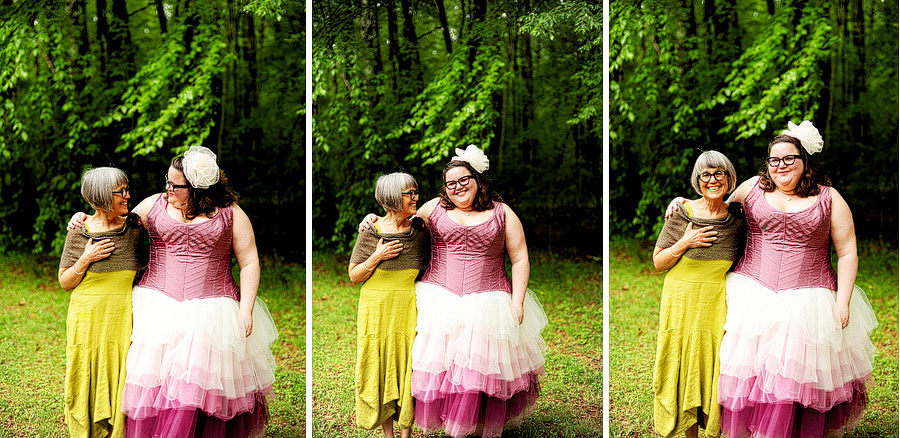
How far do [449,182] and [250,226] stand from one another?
118cm

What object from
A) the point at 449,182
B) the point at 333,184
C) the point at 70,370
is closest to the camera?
the point at 70,370

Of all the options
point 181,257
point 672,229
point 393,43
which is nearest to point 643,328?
point 672,229

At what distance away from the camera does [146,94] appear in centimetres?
501

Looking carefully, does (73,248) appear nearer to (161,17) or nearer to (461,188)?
(161,17)

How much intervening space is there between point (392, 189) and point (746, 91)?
2273 millimetres

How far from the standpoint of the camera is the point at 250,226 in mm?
4625

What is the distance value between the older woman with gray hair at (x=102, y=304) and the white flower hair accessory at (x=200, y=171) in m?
0.38

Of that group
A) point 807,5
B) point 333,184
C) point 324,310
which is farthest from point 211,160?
point 807,5

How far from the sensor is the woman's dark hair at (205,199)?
175 inches

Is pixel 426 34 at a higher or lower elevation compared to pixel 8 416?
higher

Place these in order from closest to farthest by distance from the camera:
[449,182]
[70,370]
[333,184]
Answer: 1. [70,370]
2. [449,182]
3. [333,184]

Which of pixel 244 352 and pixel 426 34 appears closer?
pixel 244 352

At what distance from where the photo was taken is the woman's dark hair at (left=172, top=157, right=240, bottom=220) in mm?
4441

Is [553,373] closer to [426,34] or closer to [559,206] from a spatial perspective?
[559,206]
